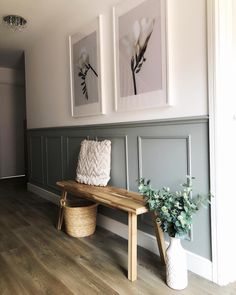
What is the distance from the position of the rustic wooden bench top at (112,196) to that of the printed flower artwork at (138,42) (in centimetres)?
82

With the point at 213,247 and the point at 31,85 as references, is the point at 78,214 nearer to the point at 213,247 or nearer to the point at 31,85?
the point at 213,247

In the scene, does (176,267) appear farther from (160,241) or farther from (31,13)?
(31,13)

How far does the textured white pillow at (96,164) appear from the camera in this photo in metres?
2.32

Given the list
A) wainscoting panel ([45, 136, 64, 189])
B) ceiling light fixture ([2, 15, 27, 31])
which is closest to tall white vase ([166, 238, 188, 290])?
wainscoting panel ([45, 136, 64, 189])

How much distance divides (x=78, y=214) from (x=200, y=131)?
1.32 m

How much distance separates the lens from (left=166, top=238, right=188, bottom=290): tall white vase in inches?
61.7

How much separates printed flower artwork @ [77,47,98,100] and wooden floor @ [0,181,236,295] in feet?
4.73

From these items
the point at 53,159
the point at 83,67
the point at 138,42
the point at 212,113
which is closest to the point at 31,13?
the point at 83,67

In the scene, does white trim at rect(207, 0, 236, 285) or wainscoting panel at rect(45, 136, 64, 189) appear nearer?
white trim at rect(207, 0, 236, 285)

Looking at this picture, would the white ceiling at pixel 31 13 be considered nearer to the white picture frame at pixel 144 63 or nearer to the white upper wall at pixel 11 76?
the white picture frame at pixel 144 63

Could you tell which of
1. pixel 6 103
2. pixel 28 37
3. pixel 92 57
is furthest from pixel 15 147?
pixel 92 57

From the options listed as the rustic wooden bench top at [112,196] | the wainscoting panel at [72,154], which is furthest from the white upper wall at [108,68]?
the rustic wooden bench top at [112,196]

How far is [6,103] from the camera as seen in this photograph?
18.0ft

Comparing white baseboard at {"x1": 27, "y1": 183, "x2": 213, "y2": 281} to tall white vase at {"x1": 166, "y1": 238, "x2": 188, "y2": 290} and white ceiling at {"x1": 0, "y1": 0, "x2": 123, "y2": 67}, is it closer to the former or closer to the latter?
tall white vase at {"x1": 166, "y1": 238, "x2": 188, "y2": 290}
